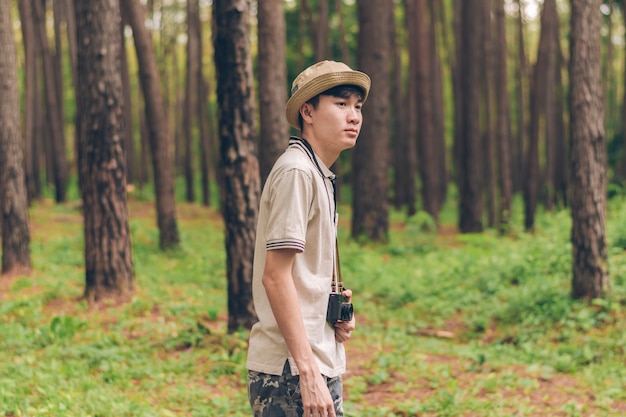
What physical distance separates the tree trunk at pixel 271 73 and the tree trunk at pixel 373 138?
5079mm

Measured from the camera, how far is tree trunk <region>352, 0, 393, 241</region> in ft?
52.3

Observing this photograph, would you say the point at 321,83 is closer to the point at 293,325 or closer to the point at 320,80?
the point at 320,80

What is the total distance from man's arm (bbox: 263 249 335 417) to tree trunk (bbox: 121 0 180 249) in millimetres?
12584

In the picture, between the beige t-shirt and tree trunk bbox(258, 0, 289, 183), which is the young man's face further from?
tree trunk bbox(258, 0, 289, 183)

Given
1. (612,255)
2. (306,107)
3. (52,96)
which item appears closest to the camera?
(306,107)

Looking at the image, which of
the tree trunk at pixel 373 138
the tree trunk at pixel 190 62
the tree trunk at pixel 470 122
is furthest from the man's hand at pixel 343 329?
the tree trunk at pixel 190 62

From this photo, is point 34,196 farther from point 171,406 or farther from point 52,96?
point 171,406

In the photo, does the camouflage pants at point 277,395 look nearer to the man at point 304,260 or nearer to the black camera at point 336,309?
the man at point 304,260

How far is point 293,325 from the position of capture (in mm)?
2715

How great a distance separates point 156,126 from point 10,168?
3847mm

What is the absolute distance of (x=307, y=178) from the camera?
2777mm

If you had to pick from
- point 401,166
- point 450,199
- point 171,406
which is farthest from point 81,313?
point 450,199

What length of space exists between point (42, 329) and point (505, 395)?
205 inches

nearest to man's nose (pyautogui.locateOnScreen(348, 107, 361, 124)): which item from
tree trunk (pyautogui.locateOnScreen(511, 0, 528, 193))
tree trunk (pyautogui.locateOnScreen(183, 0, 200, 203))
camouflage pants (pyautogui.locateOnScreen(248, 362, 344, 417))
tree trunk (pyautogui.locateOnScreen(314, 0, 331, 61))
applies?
camouflage pants (pyautogui.locateOnScreen(248, 362, 344, 417))
